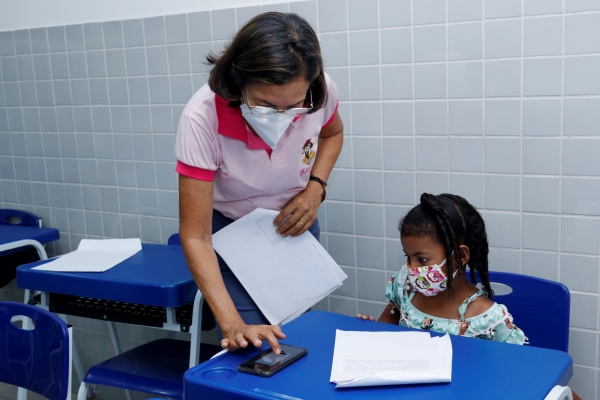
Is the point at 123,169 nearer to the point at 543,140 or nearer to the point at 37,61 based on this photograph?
the point at 37,61

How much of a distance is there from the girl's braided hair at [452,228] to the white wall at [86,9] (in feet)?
3.44

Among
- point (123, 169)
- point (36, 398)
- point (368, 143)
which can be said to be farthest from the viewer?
point (36, 398)

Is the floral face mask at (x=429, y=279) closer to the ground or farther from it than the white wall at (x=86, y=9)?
closer to the ground

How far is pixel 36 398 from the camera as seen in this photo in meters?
3.09

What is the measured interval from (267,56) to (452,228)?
0.63 meters

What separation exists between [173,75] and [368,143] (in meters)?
0.89

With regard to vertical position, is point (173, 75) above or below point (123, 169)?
above

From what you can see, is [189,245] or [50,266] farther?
[50,266]

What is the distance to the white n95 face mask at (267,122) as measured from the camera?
4.77 ft

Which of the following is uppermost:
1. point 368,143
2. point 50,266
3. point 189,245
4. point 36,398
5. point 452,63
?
point 452,63

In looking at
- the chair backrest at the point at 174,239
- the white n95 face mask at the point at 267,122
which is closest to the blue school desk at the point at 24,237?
the chair backrest at the point at 174,239

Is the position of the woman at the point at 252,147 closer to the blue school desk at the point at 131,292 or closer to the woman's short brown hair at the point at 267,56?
the woman's short brown hair at the point at 267,56

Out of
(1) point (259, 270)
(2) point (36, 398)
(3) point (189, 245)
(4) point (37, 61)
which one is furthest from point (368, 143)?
(2) point (36, 398)

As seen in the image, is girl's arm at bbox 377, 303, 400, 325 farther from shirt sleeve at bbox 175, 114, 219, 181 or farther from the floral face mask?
shirt sleeve at bbox 175, 114, 219, 181
